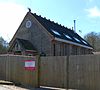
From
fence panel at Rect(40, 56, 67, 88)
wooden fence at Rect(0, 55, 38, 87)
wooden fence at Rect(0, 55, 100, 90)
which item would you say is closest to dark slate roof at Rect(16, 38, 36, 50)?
wooden fence at Rect(0, 55, 38, 87)

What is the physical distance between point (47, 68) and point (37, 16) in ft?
69.6

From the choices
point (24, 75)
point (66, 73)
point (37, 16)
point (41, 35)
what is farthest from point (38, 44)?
point (66, 73)

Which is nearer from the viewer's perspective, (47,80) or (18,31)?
(47,80)

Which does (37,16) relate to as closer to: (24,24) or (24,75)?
(24,24)

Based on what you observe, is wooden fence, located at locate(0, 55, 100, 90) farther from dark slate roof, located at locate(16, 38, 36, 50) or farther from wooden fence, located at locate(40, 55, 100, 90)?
dark slate roof, located at locate(16, 38, 36, 50)

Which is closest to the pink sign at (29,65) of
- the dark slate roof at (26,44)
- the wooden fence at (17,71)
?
the wooden fence at (17,71)

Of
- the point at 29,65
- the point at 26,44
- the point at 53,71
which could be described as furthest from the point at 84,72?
the point at 26,44

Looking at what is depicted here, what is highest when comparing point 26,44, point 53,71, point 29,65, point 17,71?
point 26,44

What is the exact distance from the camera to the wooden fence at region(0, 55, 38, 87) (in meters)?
18.5

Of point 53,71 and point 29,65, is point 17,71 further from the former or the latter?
point 53,71

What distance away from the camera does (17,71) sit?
65.4 ft

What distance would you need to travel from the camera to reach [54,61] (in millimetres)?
17516

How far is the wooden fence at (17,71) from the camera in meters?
18.5

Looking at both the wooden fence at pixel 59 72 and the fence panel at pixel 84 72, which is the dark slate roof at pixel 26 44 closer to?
the wooden fence at pixel 59 72
